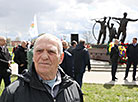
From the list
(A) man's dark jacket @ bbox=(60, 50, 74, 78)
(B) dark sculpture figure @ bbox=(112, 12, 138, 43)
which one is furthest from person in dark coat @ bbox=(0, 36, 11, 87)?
(B) dark sculpture figure @ bbox=(112, 12, 138, 43)

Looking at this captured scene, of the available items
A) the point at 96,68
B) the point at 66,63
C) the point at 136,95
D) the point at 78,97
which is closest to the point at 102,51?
the point at 96,68

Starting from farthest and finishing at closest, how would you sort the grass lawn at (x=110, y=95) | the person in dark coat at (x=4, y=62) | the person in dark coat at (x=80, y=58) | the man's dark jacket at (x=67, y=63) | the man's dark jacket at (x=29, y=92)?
the person in dark coat at (x=80, y=58) → the grass lawn at (x=110, y=95) → the person in dark coat at (x=4, y=62) → the man's dark jacket at (x=67, y=63) → the man's dark jacket at (x=29, y=92)

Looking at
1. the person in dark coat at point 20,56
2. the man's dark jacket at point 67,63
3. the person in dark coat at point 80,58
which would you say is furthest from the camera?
the person in dark coat at point 20,56

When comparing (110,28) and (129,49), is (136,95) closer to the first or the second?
(129,49)

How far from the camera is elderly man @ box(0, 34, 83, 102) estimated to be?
1.27 m

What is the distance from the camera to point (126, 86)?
21.3ft

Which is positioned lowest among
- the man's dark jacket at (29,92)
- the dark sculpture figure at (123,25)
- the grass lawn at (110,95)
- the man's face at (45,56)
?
the grass lawn at (110,95)

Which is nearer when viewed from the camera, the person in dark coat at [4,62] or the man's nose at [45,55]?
the man's nose at [45,55]

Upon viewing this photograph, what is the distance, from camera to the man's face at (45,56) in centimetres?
138

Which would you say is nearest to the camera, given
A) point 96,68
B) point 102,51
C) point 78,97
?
point 78,97

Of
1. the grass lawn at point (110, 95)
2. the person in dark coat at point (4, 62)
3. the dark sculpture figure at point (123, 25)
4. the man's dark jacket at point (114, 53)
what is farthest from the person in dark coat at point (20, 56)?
the dark sculpture figure at point (123, 25)

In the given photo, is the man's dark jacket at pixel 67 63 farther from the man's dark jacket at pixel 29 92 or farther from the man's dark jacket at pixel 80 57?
the man's dark jacket at pixel 29 92

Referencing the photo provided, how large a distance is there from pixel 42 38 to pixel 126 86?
5882 millimetres

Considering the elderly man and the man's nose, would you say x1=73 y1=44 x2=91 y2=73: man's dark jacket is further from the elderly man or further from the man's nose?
the man's nose
